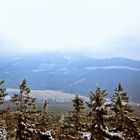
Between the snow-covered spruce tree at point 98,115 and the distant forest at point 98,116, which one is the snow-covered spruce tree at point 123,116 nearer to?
the distant forest at point 98,116

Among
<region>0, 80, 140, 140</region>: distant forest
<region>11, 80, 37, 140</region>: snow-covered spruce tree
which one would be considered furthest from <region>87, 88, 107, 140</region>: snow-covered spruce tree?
<region>11, 80, 37, 140</region>: snow-covered spruce tree

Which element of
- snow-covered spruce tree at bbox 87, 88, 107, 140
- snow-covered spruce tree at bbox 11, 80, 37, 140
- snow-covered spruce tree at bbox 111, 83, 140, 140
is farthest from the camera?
snow-covered spruce tree at bbox 11, 80, 37, 140

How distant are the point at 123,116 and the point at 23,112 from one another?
9.31 meters

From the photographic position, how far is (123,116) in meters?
33.5

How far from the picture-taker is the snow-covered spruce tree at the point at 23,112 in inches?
1379

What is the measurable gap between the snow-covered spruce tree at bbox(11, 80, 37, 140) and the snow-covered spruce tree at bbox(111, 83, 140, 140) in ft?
25.1

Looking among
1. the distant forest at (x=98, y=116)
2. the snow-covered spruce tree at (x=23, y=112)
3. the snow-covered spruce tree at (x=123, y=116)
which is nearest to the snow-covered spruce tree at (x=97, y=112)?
the distant forest at (x=98, y=116)

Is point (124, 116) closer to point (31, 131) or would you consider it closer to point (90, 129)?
point (90, 129)

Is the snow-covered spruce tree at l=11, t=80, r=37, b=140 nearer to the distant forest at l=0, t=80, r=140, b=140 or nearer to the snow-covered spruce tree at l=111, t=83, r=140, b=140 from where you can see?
the distant forest at l=0, t=80, r=140, b=140

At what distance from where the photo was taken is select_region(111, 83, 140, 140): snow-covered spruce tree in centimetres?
3328

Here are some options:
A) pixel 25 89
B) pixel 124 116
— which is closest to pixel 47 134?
pixel 25 89

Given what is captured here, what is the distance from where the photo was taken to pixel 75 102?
3747 cm

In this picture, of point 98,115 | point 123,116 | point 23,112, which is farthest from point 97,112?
point 23,112

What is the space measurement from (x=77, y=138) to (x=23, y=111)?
21.4ft
